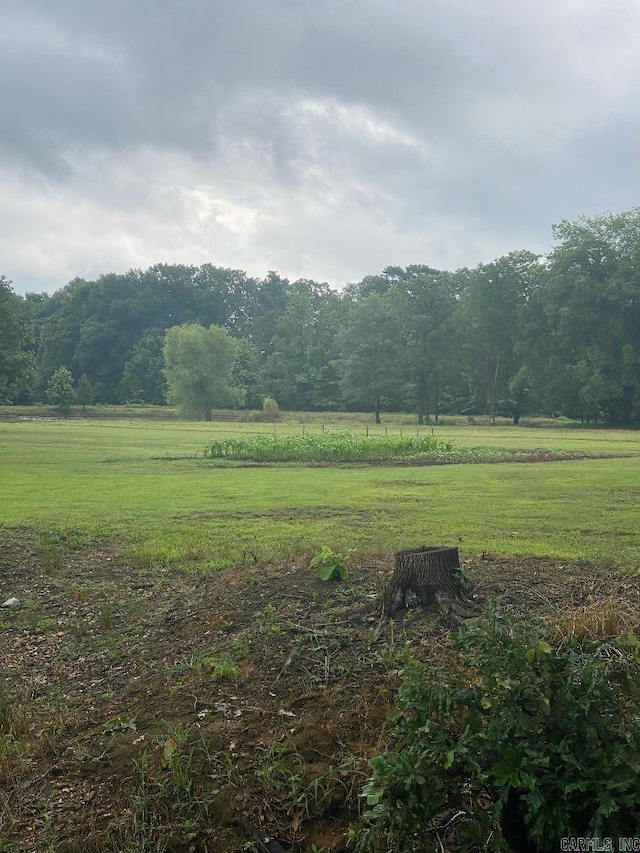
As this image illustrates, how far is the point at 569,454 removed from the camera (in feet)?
69.3

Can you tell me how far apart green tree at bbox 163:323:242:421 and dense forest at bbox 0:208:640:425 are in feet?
9.22

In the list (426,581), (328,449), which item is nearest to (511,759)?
(426,581)

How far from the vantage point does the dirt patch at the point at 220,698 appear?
3.16 metres

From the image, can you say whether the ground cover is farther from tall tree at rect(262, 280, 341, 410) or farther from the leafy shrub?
tall tree at rect(262, 280, 341, 410)

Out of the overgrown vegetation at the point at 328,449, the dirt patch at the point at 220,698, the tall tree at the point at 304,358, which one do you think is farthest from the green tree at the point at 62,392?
the dirt patch at the point at 220,698

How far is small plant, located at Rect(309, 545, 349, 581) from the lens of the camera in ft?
17.2

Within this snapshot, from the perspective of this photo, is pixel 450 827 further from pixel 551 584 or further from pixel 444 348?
pixel 444 348

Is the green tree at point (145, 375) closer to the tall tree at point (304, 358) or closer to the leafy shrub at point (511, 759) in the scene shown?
the tall tree at point (304, 358)

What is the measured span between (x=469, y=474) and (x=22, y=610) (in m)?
11.2

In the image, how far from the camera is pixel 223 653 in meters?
4.45

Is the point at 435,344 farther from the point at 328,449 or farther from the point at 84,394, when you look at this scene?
the point at 328,449

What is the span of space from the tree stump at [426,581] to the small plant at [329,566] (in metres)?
0.69

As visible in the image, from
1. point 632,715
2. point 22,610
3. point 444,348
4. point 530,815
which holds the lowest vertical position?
point 22,610

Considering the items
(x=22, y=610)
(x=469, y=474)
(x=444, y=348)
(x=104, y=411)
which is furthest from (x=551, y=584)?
(x=104, y=411)
